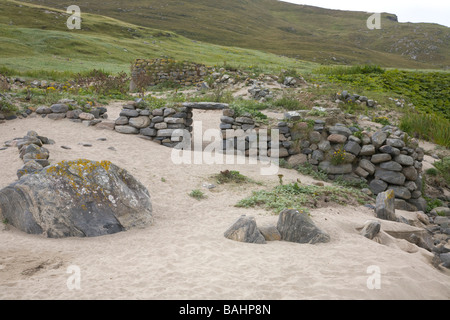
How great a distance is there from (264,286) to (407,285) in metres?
1.68

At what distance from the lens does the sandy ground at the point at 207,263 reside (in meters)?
3.83

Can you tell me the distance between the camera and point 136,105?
40.9 ft

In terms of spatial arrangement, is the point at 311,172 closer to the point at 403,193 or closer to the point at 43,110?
the point at 403,193

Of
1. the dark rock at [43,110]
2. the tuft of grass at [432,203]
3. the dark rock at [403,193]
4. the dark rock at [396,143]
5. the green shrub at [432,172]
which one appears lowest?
the tuft of grass at [432,203]

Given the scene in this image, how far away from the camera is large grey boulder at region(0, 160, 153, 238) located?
18.0 feet

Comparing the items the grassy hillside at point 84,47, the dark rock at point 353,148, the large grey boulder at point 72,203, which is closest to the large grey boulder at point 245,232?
the large grey boulder at point 72,203

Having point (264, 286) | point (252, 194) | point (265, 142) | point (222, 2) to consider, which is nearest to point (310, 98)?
point (265, 142)

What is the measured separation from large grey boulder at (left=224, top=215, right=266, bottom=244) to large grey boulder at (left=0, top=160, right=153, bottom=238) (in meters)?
1.58

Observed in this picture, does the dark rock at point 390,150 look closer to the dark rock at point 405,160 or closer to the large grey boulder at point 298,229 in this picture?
the dark rock at point 405,160

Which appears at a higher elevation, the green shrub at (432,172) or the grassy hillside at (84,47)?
the grassy hillside at (84,47)

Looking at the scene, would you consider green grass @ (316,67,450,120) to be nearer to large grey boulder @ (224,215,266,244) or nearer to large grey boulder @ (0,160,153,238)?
large grey boulder @ (224,215,266,244)

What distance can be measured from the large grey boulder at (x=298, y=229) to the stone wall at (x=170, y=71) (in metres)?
17.6

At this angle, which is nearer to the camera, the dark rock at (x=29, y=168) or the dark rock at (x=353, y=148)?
the dark rock at (x=29, y=168)

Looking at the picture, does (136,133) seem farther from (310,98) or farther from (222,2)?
(222,2)
